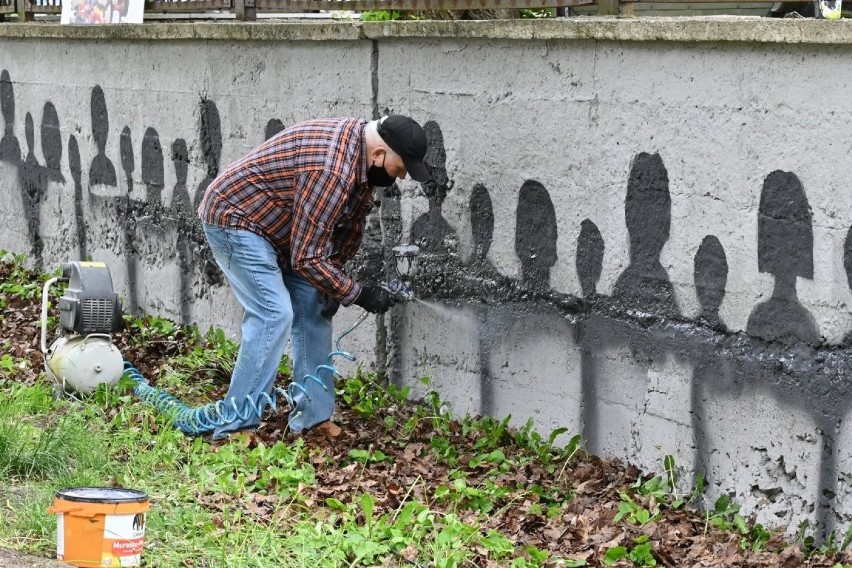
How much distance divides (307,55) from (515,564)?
12.4 ft

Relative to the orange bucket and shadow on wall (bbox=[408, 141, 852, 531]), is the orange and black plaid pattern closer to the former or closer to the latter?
shadow on wall (bbox=[408, 141, 852, 531])

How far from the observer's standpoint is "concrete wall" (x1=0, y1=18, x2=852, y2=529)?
512 centimetres

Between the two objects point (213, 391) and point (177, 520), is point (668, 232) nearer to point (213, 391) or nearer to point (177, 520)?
point (177, 520)

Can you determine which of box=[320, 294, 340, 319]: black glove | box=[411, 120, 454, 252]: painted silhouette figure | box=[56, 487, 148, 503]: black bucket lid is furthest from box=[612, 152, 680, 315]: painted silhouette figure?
box=[56, 487, 148, 503]: black bucket lid

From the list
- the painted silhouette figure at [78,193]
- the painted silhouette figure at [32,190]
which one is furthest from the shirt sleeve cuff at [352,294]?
the painted silhouette figure at [32,190]

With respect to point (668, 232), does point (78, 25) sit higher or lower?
higher

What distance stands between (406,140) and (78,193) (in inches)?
199

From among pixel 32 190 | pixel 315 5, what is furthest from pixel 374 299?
pixel 32 190

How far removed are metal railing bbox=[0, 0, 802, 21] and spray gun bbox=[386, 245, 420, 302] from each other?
1.34m

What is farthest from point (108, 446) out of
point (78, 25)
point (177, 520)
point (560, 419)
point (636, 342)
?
point (78, 25)

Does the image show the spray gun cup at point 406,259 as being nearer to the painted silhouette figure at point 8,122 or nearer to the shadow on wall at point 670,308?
the shadow on wall at point 670,308

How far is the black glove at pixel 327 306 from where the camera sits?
662 cm

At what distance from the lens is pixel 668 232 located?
5652mm

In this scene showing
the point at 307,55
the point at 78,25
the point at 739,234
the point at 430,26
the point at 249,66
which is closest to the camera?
the point at 739,234
